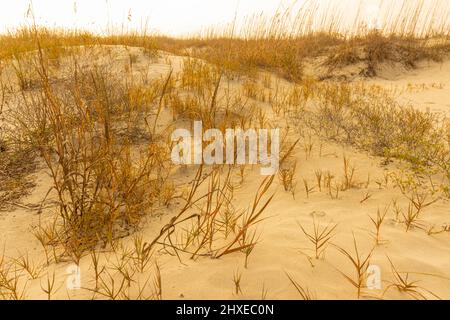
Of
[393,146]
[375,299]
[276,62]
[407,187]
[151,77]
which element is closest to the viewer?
[375,299]

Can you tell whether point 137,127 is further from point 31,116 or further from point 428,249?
point 428,249

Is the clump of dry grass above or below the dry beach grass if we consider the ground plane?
above

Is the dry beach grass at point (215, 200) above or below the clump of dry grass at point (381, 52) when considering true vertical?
below

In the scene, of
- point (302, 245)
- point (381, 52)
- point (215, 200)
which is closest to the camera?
point (302, 245)

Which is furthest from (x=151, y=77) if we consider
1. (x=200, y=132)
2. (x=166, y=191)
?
(x=166, y=191)

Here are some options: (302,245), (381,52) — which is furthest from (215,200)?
(381,52)

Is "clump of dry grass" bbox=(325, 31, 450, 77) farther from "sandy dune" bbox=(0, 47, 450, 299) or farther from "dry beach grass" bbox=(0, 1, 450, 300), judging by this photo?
"sandy dune" bbox=(0, 47, 450, 299)

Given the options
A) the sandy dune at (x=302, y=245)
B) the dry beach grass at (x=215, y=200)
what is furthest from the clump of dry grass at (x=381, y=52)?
the sandy dune at (x=302, y=245)

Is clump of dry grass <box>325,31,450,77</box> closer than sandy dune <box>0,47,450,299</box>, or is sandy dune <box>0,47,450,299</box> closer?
sandy dune <box>0,47,450,299</box>

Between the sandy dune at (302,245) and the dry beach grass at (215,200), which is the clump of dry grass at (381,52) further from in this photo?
the sandy dune at (302,245)

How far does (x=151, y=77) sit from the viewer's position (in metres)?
4.81

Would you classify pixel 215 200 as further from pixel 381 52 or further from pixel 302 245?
pixel 381 52

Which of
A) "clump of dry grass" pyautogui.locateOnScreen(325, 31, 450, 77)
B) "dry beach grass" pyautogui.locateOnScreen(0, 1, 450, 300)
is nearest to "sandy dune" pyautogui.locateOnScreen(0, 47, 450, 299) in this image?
"dry beach grass" pyautogui.locateOnScreen(0, 1, 450, 300)

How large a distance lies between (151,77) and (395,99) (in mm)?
3608
